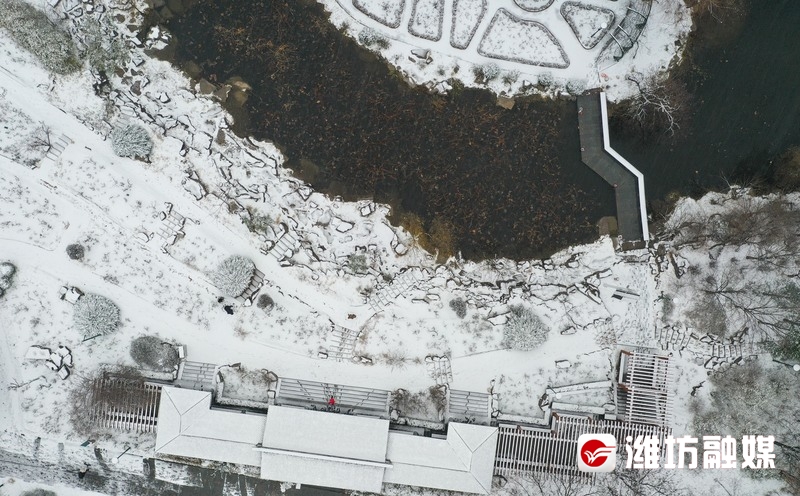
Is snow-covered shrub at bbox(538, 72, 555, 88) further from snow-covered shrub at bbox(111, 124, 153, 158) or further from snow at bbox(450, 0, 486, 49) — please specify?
snow-covered shrub at bbox(111, 124, 153, 158)

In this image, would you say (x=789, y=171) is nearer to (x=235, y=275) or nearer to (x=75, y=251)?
(x=235, y=275)

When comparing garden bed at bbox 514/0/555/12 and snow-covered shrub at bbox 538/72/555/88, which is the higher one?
garden bed at bbox 514/0/555/12

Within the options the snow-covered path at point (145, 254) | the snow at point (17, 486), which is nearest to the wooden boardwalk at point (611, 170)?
the snow-covered path at point (145, 254)

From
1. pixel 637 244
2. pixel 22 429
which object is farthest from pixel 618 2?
pixel 22 429

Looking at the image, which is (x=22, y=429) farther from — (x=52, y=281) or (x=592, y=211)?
(x=592, y=211)

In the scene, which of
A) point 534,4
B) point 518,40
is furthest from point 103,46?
point 534,4

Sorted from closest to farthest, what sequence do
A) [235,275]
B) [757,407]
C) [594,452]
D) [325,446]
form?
1. [325,446]
2. [594,452]
3. [235,275]
4. [757,407]

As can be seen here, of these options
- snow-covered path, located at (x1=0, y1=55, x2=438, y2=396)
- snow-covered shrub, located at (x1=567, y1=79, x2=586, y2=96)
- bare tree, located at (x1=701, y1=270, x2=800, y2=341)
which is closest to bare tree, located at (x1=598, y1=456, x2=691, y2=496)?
bare tree, located at (x1=701, y1=270, x2=800, y2=341)
